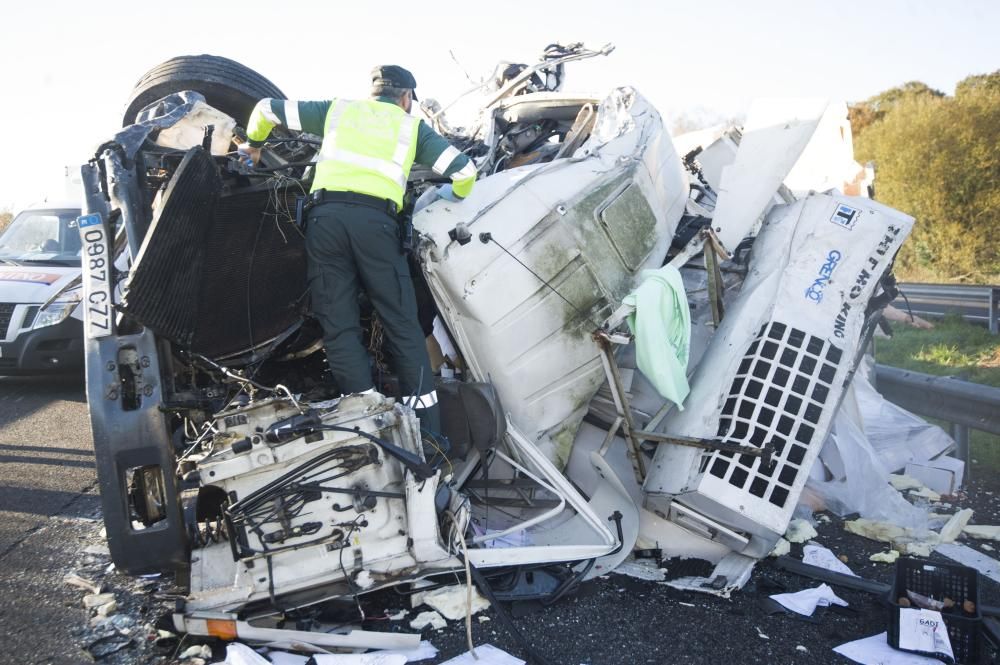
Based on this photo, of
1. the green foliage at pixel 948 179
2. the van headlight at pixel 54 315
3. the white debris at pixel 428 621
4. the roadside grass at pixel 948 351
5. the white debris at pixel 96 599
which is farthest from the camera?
the green foliage at pixel 948 179

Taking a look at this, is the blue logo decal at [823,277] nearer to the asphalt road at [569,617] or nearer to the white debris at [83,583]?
the asphalt road at [569,617]

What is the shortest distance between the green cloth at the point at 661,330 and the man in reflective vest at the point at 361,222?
3.24ft

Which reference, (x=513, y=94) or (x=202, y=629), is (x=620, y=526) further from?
(x=513, y=94)

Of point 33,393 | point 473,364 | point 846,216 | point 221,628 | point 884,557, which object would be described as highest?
point 846,216

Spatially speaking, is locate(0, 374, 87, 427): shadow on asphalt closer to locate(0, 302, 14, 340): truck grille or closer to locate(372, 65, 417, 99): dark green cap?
locate(0, 302, 14, 340): truck grille

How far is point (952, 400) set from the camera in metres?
4.95

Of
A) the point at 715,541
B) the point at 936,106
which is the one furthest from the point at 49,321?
the point at 936,106

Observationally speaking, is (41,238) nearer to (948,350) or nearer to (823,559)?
(823,559)

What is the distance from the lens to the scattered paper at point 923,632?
109 inches

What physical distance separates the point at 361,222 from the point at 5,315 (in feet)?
16.2

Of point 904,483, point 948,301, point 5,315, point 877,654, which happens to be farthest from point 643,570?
point 948,301

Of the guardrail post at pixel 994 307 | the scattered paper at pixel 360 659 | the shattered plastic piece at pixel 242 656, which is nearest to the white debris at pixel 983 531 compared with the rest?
the scattered paper at pixel 360 659

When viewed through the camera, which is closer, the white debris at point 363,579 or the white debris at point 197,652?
the white debris at point 197,652

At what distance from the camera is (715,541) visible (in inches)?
140
